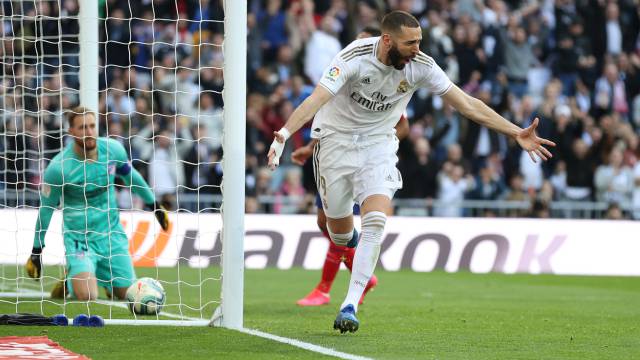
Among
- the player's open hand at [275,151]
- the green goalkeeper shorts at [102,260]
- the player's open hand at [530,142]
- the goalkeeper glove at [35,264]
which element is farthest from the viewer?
the green goalkeeper shorts at [102,260]

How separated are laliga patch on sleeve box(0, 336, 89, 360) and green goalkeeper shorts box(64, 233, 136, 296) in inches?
139

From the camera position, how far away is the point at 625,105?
887 inches

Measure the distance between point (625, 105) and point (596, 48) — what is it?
4.43 feet

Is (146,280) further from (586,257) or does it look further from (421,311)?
(586,257)

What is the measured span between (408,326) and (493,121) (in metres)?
1.77

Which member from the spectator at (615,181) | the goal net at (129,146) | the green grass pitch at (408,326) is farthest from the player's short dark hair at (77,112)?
the spectator at (615,181)

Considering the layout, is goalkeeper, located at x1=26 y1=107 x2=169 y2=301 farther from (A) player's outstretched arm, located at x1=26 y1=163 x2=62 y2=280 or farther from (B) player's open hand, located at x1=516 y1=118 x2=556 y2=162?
(B) player's open hand, located at x1=516 y1=118 x2=556 y2=162

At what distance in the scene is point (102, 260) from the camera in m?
12.2

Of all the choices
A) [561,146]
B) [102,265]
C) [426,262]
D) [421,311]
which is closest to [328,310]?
[421,311]

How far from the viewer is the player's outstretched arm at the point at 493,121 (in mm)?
8680

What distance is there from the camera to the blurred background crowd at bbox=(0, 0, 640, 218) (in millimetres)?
19578

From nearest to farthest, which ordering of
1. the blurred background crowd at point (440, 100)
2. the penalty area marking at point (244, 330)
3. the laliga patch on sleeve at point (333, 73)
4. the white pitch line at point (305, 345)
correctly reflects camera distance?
the white pitch line at point (305, 345) → the penalty area marking at point (244, 330) → the laliga patch on sleeve at point (333, 73) → the blurred background crowd at point (440, 100)

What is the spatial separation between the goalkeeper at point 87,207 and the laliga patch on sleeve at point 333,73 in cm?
261

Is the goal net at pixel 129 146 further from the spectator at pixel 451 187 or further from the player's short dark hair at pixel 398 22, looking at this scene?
the spectator at pixel 451 187
